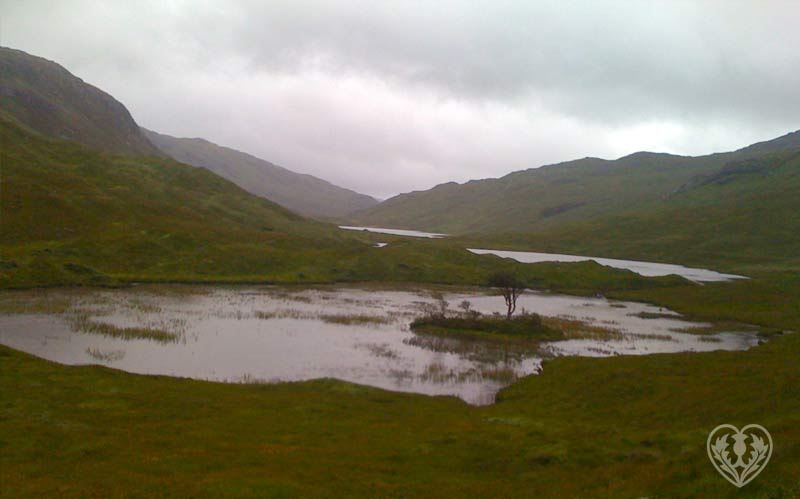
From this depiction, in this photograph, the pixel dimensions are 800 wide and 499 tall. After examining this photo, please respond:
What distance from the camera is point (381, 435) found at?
31.6 meters

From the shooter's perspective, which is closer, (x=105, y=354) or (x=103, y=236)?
(x=105, y=354)

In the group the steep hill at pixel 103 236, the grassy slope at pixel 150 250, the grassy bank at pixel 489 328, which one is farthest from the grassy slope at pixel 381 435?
the steep hill at pixel 103 236

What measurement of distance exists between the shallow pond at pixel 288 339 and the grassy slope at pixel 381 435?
5.20 meters

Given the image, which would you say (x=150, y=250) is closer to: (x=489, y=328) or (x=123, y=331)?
(x=123, y=331)

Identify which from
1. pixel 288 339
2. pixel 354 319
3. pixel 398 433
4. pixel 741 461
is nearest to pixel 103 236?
pixel 354 319

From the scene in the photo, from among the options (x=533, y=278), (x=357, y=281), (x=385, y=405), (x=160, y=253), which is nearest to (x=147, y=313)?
(x=385, y=405)

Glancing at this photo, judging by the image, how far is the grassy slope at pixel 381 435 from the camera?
2095 centimetres

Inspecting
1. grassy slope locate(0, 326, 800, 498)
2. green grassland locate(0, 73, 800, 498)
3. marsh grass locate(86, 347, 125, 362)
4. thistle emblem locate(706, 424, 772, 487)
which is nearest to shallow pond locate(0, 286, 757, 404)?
marsh grass locate(86, 347, 125, 362)

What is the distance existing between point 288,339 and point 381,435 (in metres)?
30.5

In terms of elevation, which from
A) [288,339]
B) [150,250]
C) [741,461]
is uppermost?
[150,250]

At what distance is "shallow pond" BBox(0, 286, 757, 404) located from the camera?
4812cm

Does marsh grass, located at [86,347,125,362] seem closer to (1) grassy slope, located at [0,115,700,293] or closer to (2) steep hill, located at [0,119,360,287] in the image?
(1) grassy slope, located at [0,115,700,293]

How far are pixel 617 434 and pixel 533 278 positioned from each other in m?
109

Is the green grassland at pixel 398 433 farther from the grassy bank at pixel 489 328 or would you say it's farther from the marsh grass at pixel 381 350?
the grassy bank at pixel 489 328
